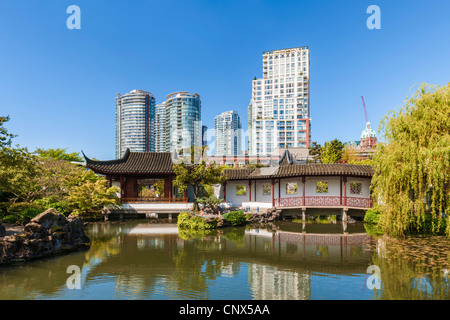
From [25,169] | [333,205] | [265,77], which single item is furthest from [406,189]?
[265,77]

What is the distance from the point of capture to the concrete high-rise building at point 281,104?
76250 mm

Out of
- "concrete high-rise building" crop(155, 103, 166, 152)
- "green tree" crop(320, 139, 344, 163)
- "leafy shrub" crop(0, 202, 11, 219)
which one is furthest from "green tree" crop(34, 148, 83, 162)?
"concrete high-rise building" crop(155, 103, 166, 152)

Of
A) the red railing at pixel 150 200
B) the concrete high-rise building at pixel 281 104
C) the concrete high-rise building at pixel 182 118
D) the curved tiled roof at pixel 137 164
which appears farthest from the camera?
the concrete high-rise building at pixel 182 118

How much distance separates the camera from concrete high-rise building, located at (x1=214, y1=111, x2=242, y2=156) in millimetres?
116938

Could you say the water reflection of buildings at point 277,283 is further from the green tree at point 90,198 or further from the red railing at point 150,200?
the green tree at point 90,198

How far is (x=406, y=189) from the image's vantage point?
11359mm

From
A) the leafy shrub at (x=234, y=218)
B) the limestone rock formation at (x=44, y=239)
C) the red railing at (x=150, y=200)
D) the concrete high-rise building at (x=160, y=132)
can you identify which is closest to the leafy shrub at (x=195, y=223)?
the leafy shrub at (x=234, y=218)

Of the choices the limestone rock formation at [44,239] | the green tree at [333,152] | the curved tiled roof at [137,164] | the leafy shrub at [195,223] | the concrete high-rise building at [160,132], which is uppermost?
the concrete high-rise building at [160,132]

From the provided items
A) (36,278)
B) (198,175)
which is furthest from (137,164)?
(36,278)

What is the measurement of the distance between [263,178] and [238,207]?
3.42 meters

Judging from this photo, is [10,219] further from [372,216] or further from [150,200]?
[372,216]

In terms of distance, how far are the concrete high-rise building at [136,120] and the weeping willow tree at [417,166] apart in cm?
9381
